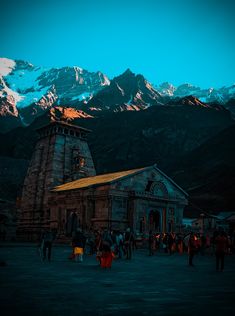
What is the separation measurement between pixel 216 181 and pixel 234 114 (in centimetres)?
9769

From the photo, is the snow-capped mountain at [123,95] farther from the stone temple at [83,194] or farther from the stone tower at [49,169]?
the stone temple at [83,194]

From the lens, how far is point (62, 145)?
48.7 metres

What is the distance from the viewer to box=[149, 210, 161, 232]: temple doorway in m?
39.8

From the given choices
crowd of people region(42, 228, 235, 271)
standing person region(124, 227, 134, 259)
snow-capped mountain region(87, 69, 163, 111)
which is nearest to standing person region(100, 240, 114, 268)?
crowd of people region(42, 228, 235, 271)

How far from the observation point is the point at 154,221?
40281 mm

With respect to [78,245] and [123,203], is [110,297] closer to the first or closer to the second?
[78,245]

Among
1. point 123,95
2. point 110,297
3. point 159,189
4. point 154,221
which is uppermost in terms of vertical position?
point 123,95

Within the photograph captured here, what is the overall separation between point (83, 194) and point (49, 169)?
37.2 ft

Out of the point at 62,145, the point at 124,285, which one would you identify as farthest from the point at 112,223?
the point at 124,285

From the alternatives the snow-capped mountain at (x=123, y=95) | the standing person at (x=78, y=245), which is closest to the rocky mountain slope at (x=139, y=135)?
the snow-capped mountain at (x=123, y=95)

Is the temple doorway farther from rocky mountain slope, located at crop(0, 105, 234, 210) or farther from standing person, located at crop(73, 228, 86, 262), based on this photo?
rocky mountain slope, located at crop(0, 105, 234, 210)

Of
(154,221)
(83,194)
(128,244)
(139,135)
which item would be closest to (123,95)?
(139,135)

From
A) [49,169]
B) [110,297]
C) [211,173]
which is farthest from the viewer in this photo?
[211,173]

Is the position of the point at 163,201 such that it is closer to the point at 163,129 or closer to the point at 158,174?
the point at 158,174
